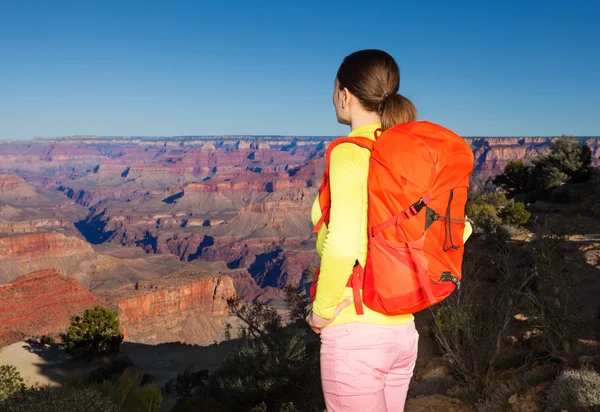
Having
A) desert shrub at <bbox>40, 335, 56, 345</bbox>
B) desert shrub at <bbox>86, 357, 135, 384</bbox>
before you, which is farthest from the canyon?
desert shrub at <bbox>86, 357, 135, 384</bbox>

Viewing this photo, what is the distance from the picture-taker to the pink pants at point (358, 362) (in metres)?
2.16

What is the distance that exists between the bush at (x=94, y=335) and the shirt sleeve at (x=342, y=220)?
35284 mm

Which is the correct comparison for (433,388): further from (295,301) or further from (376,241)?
(295,301)

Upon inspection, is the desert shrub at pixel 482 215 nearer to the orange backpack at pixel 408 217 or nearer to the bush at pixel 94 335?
the orange backpack at pixel 408 217

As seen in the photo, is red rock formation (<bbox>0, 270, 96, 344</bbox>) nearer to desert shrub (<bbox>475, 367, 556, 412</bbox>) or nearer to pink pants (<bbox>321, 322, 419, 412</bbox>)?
desert shrub (<bbox>475, 367, 556, 412</bbox>)

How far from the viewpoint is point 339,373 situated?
2.17 metres

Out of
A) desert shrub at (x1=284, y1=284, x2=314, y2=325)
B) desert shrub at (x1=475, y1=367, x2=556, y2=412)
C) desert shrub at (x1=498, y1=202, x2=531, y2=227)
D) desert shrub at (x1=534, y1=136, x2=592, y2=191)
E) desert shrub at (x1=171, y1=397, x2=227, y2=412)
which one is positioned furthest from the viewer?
desert shrub at (x1=534, y1=136, x2=592, y2=191)

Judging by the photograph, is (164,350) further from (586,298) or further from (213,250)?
(213,250)

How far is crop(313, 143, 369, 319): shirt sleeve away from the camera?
6.82 ft

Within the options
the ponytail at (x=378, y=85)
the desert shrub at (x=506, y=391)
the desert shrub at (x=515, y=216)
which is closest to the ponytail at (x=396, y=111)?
the ponytail at (x=378, y=85)

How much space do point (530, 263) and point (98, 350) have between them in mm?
30113

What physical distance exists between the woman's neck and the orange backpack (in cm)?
21

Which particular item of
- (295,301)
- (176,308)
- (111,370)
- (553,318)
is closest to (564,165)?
(295,301)

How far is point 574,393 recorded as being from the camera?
4.64 metres
